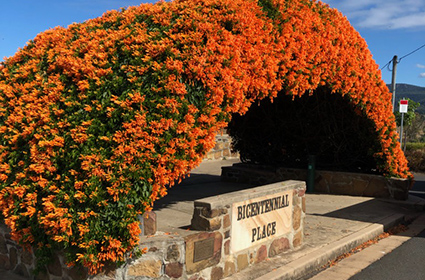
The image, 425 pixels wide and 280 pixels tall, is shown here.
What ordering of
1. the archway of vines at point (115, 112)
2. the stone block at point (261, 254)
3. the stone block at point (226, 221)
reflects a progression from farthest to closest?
1. the stone block at point (261, 254)
2. the stone block at point (226, 221)
3. the archway of vines at point (115, 112)

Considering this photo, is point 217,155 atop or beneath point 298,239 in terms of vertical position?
atop

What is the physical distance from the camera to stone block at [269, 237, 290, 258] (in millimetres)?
6016

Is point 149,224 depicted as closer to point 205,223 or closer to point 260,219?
point 205,223

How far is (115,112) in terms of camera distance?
183 inches

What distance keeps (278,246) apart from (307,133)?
633 centimetres

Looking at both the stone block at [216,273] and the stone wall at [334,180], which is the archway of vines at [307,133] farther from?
the stone block at [216,273]

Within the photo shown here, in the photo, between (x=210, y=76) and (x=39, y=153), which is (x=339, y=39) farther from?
(x=39, y=153)

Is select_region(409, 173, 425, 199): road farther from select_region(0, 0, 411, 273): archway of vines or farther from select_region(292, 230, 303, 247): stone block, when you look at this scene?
select_region(0, 0, 411, 273): archway of vines

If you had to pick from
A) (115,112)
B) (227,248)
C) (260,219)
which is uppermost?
(115,112)

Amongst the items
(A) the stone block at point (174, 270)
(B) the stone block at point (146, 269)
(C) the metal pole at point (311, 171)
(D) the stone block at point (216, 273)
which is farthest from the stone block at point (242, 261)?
(C) the metal pole at point (311, 171)

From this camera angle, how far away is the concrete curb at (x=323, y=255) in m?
5.46

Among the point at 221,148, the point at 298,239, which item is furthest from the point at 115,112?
the point at 221,148

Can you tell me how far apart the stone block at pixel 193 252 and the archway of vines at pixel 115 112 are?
24.9 inches

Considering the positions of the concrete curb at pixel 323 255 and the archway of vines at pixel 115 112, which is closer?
the archway of vines at pixel 115 112
